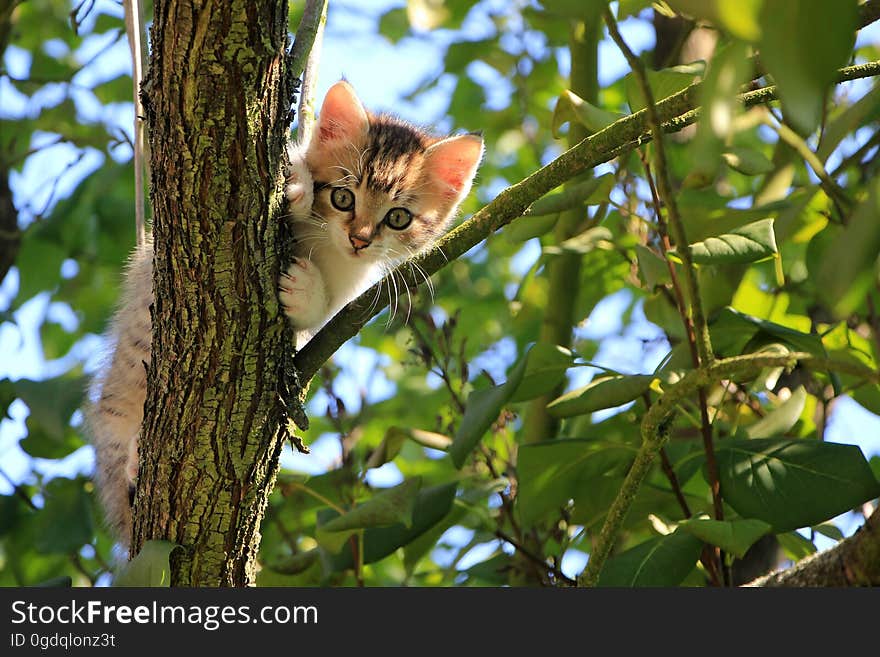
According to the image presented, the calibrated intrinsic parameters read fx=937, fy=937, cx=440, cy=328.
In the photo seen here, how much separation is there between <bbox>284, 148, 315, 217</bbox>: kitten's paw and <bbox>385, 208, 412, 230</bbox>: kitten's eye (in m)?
0.43

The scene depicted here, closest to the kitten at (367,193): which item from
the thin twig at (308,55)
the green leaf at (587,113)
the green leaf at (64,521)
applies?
the thin twig at (308,55)

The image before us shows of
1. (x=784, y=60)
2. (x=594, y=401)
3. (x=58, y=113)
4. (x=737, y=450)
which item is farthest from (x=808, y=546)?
(x=58, y=113)

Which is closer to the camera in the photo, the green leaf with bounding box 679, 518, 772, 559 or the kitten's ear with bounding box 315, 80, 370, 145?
the green leaf with bounding box 679, 518, 772, 559

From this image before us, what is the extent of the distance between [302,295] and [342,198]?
818 millimetres

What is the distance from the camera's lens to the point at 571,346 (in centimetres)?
318

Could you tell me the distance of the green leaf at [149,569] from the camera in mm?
1737

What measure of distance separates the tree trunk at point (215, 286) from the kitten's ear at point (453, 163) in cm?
129

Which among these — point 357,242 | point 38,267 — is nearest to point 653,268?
point 357,242

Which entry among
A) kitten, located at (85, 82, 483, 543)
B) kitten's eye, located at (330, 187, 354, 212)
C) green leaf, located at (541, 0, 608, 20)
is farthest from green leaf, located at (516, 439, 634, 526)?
green leaf, located at (541, 0, 608, 20)

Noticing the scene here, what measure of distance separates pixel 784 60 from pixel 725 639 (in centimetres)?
129

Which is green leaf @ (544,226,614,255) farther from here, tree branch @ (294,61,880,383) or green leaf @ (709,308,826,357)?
tree branch @ (294,61,880,383)

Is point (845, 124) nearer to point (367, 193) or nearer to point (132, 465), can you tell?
point (367, 193)

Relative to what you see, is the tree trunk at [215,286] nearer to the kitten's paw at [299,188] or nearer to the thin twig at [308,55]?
the thin twig at [308,55]

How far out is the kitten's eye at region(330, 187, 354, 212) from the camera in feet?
8.97
